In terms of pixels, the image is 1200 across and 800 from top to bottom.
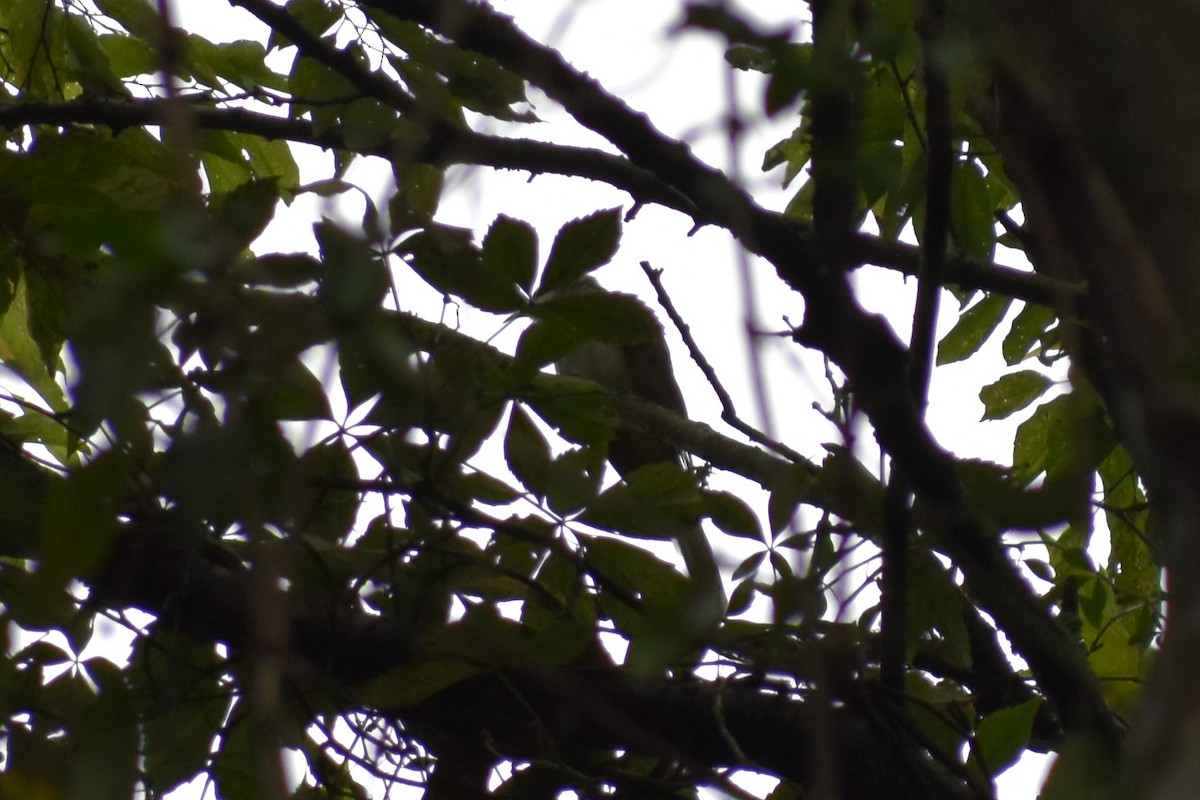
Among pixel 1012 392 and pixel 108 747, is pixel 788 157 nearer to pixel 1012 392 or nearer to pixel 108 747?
pixel 1012 392

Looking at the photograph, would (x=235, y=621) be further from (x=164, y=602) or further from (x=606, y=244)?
(x=606, y=244)

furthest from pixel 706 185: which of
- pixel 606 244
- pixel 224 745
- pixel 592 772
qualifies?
pixel 224 745

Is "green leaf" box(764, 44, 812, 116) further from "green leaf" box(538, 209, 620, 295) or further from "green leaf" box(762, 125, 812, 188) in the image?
"green leaf" box(762, 125, 812, 188)

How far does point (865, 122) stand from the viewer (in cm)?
186

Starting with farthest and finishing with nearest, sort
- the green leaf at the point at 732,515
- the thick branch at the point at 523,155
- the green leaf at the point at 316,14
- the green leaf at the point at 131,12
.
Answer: the green leaf at the point at 131,12 → the green leaf at the point at 316,14 → the thick branch at the point at 523,155 → the green leaf at the point at 732,515

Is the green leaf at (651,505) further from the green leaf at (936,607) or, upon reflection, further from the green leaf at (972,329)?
the green leaf at (972,329)

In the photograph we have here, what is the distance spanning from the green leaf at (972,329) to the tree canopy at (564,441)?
2.0 inches

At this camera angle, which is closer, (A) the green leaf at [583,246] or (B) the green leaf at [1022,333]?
(A) the green leaf at [583,246]

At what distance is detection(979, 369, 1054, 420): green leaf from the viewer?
235cm

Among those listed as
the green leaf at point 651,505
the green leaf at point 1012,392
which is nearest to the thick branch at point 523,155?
the green leaf at point 651,505

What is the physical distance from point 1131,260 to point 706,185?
0.54 metres

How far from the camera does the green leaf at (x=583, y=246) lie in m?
1.50

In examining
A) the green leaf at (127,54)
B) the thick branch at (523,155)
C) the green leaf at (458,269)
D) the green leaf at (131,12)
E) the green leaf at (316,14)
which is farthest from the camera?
the green leaf at (127,54)

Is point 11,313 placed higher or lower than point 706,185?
higher
